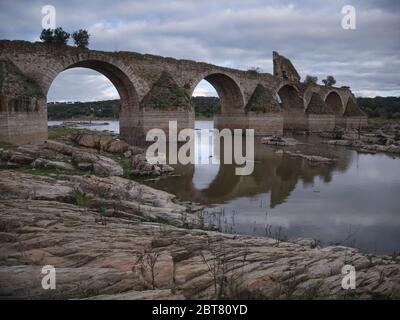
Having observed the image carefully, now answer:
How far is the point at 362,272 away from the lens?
4.64 m

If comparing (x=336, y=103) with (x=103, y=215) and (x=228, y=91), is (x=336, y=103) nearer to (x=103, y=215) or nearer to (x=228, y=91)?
(x=228, y=91)

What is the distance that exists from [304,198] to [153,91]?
18.3 m

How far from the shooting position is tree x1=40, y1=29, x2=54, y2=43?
21.4 metres

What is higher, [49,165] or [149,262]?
[49,165]

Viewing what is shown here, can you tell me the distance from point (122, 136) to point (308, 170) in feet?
54.9

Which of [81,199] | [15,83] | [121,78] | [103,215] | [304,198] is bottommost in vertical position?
[304,198]

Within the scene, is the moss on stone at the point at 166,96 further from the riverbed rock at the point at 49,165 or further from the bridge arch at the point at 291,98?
the bridge arch at the point at 291,98

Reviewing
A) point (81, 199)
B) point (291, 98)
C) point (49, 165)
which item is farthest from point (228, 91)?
point (81, 199)

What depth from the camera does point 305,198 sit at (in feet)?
35.3

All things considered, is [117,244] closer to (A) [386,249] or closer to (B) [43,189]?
(B) [43,189]

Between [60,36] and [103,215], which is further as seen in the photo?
[60,36]
